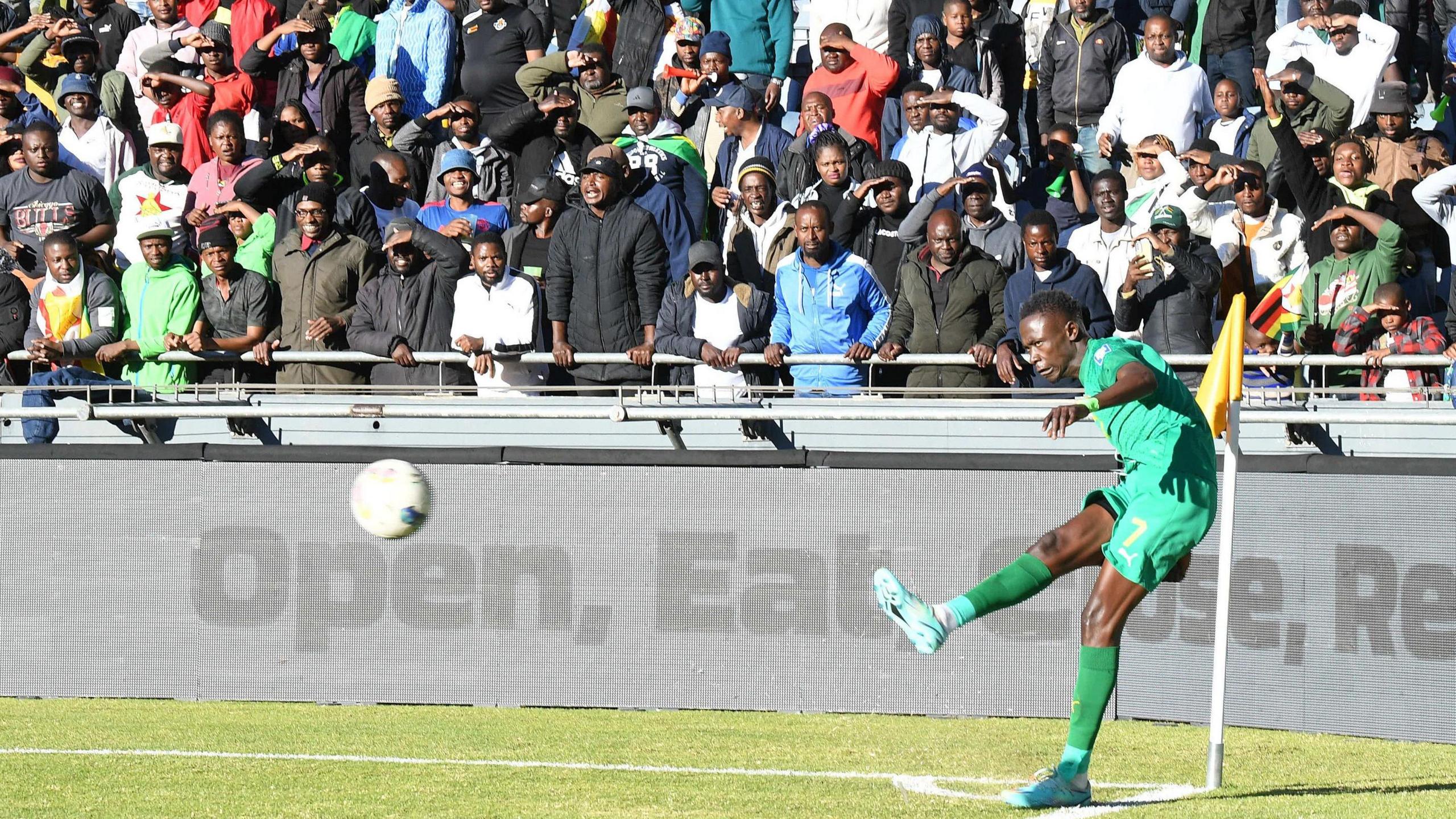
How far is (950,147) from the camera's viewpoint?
13.8m

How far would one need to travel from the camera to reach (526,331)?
1215cm

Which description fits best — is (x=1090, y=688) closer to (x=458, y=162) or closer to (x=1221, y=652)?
(x=1221, y=652)

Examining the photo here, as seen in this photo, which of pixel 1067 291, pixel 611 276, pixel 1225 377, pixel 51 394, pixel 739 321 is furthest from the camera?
pixel 611 276

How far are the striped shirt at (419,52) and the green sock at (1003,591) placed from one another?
9.95 meters

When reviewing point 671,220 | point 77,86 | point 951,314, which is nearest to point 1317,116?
point 951,314

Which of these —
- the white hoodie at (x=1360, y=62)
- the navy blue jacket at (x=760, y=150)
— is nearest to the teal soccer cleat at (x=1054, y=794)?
the navy blue jacket at (x=760, y=150)

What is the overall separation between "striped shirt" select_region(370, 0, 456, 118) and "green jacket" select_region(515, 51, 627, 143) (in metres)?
1.01

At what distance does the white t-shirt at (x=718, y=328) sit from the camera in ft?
38.8

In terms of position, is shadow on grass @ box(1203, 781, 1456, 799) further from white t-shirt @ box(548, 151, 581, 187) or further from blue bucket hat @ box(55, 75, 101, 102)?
blue bucket hat @ box(55, 75, 101, 102)

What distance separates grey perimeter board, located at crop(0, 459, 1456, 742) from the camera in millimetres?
9984

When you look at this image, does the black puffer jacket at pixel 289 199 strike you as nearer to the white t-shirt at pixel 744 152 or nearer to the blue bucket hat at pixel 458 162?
the blue bucket hat at pixel 458 162

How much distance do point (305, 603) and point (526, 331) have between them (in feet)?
7.97

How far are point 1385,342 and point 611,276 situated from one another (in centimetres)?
516

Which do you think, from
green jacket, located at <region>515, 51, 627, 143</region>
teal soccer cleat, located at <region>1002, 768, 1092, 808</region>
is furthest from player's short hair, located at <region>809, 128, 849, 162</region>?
teal soccer cleat, located at <region>1002, 768, 1092, 808</region>
